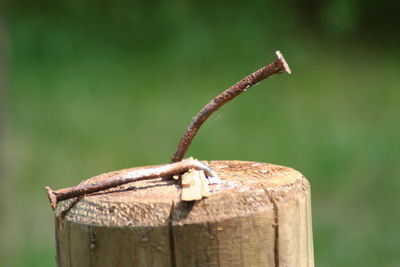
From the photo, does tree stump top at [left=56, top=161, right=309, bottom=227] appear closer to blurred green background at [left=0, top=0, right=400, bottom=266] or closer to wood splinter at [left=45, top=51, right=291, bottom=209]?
wood splinter at [left=45, top=51, right=291, bottom=209]

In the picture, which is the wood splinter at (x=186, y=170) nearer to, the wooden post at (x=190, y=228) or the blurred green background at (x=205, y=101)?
the wooden post at (x=190, y=228)

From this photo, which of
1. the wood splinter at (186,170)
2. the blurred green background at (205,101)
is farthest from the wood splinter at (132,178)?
the blurred green background at (205,101)

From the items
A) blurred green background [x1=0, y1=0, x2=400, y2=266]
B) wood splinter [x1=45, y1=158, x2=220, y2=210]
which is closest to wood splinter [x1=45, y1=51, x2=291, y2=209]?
wood splinter [x1=45, y1=158, x2=220, y2=210]

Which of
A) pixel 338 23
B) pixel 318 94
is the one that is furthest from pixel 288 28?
pixel 318 94

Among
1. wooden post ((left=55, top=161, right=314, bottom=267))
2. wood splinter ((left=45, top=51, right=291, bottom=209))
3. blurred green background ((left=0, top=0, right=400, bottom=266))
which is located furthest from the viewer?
blurred green background ((left=0, top=0, right=400, bottom=266))

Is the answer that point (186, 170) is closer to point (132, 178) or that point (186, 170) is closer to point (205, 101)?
point (132, 178)

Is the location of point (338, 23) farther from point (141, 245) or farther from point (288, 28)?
point (141, 245)
